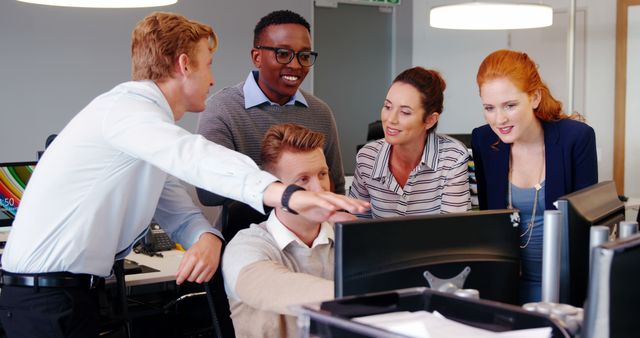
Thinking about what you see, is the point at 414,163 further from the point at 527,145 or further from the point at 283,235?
the point at 283,235

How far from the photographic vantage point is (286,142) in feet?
6.99

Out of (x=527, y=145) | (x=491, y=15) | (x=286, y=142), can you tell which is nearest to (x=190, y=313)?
(x=286, y=142)

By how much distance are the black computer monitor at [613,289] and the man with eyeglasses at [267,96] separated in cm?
155

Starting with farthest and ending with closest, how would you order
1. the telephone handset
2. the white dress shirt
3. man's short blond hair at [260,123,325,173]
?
the telephone handset, man's short blond hair at [260,123,325,173], the white dress shirt

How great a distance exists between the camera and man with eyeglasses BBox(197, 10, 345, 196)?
254 cm

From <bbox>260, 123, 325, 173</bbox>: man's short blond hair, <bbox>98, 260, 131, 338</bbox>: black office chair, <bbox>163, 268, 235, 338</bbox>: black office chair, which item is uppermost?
<bbox>260, 123, 325, 173</bbox>: man's short blond hair

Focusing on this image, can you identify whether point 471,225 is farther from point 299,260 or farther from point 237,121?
point 237,121

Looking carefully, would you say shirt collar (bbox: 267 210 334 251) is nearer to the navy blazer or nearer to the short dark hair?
the navy blazer

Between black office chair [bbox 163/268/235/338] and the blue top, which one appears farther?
black office chair [bbox 163/268/235/338]

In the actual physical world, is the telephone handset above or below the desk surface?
above

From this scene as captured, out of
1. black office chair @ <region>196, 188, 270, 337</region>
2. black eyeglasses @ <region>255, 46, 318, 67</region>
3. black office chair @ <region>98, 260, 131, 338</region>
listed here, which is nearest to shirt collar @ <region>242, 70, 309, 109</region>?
black eyeglasses @ <region>255, 46, 318, 67</region>

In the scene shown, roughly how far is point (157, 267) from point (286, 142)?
1.81 metres

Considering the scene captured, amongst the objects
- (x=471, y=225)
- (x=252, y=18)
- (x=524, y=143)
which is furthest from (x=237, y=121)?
(x=252, y=18)

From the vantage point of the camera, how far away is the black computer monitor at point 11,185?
12.6 feet
